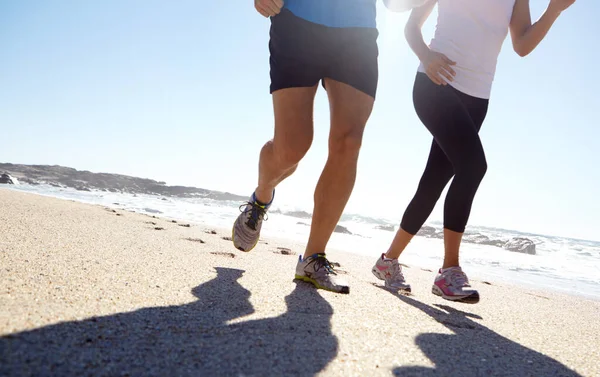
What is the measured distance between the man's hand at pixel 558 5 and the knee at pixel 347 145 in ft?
4.59

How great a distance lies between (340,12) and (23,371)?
2.04m

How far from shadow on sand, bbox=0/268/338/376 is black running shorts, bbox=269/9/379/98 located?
1.25 metres

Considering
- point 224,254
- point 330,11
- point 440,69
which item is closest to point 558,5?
point 440,69

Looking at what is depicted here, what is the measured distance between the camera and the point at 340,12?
2.23 meters

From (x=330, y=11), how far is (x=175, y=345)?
5.97ft

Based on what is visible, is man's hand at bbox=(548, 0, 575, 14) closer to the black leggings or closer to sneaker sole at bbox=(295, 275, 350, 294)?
the black leggings

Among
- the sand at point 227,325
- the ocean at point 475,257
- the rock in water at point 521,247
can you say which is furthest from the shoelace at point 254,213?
the rock in water at point 521,247

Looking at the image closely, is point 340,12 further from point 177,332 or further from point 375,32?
point 177,332

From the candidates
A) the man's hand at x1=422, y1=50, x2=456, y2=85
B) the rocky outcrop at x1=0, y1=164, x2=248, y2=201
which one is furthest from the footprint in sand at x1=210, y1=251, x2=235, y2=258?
the rocky outcrop at x1=0, y1=164, x2=248, y2=201

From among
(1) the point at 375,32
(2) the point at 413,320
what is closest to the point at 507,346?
(2) the point at 413,320

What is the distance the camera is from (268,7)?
7.40ft

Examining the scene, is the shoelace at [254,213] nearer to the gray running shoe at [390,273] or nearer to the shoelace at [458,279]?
the gray running shoe at [390,273]

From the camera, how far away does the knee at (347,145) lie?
2.16m

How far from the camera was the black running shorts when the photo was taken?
2.19m
